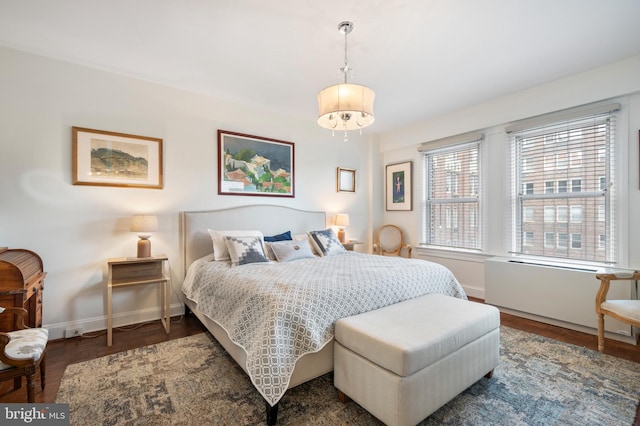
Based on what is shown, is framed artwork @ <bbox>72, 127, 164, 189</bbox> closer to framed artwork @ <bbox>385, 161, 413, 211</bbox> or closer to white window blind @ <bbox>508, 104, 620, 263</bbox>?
framed artwork @ <bbox>385, 161, 413, 211</bbox>

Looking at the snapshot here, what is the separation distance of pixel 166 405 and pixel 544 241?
4.09m

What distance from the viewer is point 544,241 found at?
3404 mm

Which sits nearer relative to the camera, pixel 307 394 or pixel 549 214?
pixel 307 394

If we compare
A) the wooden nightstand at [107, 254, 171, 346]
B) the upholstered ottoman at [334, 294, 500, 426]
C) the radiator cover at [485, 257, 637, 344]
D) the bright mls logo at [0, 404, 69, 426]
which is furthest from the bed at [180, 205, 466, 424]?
the radiator cover at [485, 257, 637, 344]

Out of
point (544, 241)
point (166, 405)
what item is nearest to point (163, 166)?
point (166, 405)

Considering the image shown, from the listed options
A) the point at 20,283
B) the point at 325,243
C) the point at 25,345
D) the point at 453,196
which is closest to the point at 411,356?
the point at 25,345

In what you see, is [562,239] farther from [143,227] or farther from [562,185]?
[143,227]

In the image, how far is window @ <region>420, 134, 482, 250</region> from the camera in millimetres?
4070

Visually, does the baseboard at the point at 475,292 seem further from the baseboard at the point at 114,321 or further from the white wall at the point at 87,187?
the baseboard at the point at 114,321

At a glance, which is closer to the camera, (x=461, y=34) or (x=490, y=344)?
(x=490, y=344)

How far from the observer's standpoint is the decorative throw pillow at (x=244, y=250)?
2.90 meters

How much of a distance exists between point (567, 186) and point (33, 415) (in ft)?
15.9

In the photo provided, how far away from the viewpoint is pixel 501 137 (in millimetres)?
3725

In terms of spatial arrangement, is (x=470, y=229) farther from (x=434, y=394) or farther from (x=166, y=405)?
(x=166, y=405)
